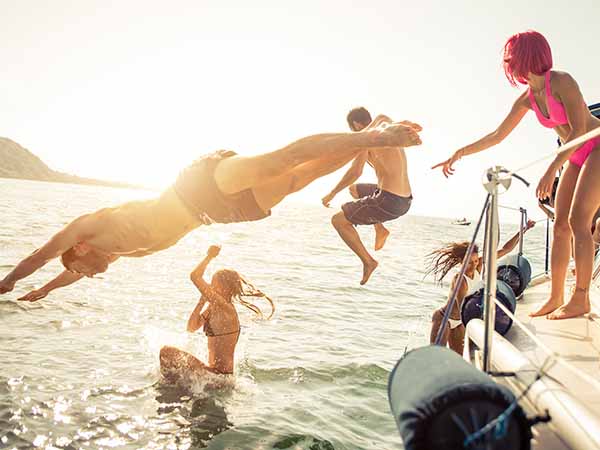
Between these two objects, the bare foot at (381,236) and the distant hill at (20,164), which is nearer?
the bare foot at (381,236)

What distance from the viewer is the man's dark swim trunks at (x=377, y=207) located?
5.51m

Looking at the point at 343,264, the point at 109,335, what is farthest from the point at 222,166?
the point at 343,264

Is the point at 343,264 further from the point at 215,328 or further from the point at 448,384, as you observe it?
the point at 448,384

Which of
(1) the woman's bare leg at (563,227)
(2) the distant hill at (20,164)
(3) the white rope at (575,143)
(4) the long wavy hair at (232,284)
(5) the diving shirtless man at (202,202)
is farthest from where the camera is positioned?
(2) the distant hill at (20,164)

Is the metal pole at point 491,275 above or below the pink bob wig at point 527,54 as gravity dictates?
below

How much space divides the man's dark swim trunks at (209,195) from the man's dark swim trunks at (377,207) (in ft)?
5.41

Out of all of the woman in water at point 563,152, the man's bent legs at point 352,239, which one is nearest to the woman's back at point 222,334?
the man's bent legs at point 352,239

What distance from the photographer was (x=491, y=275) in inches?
103

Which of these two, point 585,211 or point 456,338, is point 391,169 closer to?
point 585,211

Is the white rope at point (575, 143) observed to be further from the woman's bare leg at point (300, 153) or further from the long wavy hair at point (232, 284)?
the long wavy hair at point (232, 284)

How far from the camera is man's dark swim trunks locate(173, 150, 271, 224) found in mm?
4223

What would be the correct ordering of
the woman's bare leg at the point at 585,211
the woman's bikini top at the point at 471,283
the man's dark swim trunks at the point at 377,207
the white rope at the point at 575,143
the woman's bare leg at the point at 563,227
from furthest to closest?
the man's dark swim trunks at the point at 377,207
the woman's bikini top at the point at 471,283
the woman's bare leg at the point at 563,227
the woman's bare leg at the point at 585,211
the white rope at the point at 575,143

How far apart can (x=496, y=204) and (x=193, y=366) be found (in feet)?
16.3

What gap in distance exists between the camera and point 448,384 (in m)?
1.80
